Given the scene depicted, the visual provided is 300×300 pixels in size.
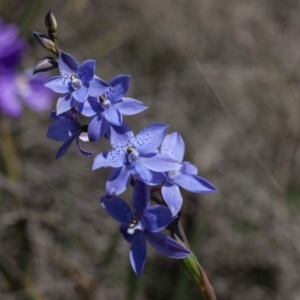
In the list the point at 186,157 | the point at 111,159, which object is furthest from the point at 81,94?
the point at 186,157

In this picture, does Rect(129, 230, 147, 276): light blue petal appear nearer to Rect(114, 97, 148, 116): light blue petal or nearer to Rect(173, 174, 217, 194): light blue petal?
Rect(173, 174, 217, 194): light blue petal

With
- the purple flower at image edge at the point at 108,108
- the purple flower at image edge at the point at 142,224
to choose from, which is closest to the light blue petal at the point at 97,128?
the purple flower at image edge at the point at 108,108

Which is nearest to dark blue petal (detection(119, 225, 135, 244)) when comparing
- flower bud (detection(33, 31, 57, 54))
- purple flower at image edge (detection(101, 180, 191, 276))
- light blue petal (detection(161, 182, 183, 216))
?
purple flower at image edge (detection(101, 180, 191, 276))

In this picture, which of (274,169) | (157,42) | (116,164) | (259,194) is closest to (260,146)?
(274,169)

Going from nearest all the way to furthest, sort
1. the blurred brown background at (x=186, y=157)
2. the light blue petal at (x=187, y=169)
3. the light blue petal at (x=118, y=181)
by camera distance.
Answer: the light blue petal at (x=118, y=181) → the light blue petal at (x=187, y=169) → the blurred brown background at (x=186, y=157)

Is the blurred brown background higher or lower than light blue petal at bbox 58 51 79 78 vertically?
lower

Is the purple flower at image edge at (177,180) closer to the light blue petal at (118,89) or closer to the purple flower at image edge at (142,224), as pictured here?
the purple flower at image edge at (142,224)

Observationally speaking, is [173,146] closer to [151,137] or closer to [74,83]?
[151,137]
